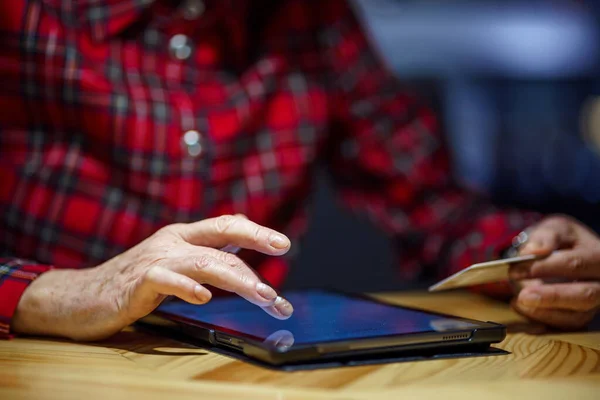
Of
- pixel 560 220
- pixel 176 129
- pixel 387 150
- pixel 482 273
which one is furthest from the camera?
pixel 387 150

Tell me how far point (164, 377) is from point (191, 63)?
0.64 metres

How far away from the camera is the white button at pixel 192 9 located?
3.59 ft

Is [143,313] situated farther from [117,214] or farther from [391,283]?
[391,283]

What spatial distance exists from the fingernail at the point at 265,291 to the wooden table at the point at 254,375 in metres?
0.06

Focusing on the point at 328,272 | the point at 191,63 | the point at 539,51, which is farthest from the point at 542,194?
the point at 191,63

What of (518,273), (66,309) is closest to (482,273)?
(518,273)

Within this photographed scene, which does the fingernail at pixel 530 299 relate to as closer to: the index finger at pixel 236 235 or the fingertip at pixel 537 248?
the fingertip at pixel 537 248

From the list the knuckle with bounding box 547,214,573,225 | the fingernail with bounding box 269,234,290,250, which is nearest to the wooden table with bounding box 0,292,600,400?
the fingernail with bounding box 269,234,290,250

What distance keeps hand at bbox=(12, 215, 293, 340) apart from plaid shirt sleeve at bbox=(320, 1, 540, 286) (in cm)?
62

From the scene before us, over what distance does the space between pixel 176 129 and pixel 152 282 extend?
44 centimetres

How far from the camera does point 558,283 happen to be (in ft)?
2.69

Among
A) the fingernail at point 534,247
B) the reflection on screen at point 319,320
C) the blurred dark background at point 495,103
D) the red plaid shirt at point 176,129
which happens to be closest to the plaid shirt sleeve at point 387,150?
the red plaid shirt at point 176,129

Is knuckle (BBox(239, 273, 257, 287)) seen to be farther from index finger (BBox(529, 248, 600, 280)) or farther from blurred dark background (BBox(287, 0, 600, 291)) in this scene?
blurred dark background (BBox(287, 0, 600, 291))

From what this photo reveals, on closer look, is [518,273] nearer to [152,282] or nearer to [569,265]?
[569,265]
